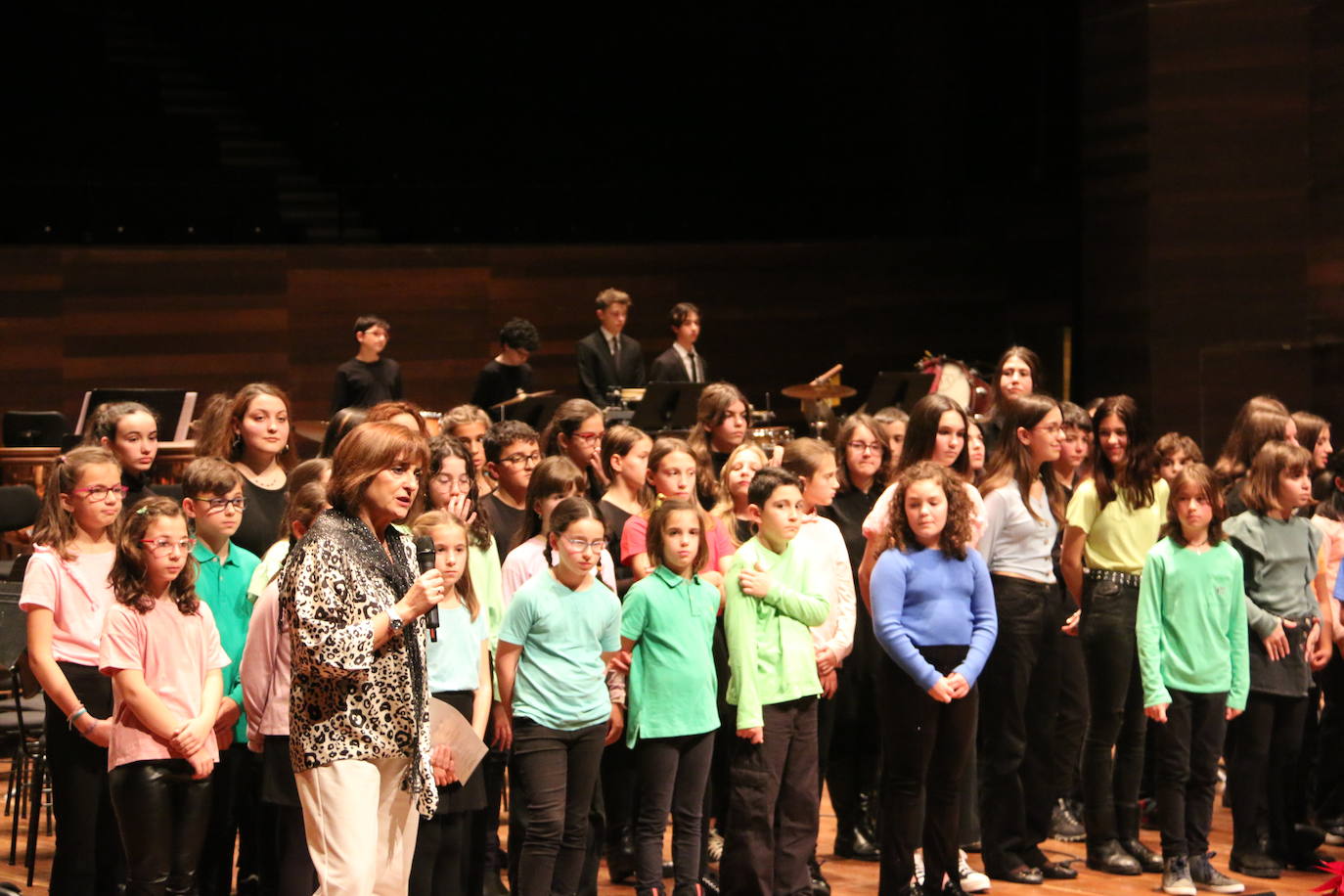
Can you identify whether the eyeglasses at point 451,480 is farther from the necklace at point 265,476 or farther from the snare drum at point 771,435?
the snare drum at point 771,435

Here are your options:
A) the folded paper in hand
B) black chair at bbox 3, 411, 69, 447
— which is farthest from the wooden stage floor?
black chair at bbox 3, 411, 69, 447

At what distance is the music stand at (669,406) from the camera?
8.47 m

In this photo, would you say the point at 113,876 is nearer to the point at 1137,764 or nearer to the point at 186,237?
the point at 1137,764

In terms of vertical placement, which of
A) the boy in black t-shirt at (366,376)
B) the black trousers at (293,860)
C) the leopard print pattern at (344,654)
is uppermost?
the boy in black t-shirt at (366,376)

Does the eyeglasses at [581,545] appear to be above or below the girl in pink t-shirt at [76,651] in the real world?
above

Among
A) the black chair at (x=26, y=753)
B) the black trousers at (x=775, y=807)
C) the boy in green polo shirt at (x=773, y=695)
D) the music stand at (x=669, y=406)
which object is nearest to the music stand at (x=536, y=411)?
the music stand at (x=669, y=406)

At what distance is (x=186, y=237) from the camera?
11.2 metres

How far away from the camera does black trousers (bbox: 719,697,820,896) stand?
462 cm

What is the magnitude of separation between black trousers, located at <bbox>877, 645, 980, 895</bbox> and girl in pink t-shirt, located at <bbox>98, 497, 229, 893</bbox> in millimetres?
1897

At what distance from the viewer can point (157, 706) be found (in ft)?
12.8

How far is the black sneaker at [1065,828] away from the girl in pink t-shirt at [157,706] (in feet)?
9.77

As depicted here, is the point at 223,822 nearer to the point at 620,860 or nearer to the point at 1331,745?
the point at 620,860

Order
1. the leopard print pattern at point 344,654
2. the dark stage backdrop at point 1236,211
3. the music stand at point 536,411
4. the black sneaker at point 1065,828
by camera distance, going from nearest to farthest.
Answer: the leopard print pattern at point 344,654 → the black sneaker at point 1065,828 → the music stand at point 536,411 → the dark stage backdrop at point 1236,211

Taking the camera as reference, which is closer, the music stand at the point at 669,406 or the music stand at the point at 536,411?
the music stand at the point at 669,406
